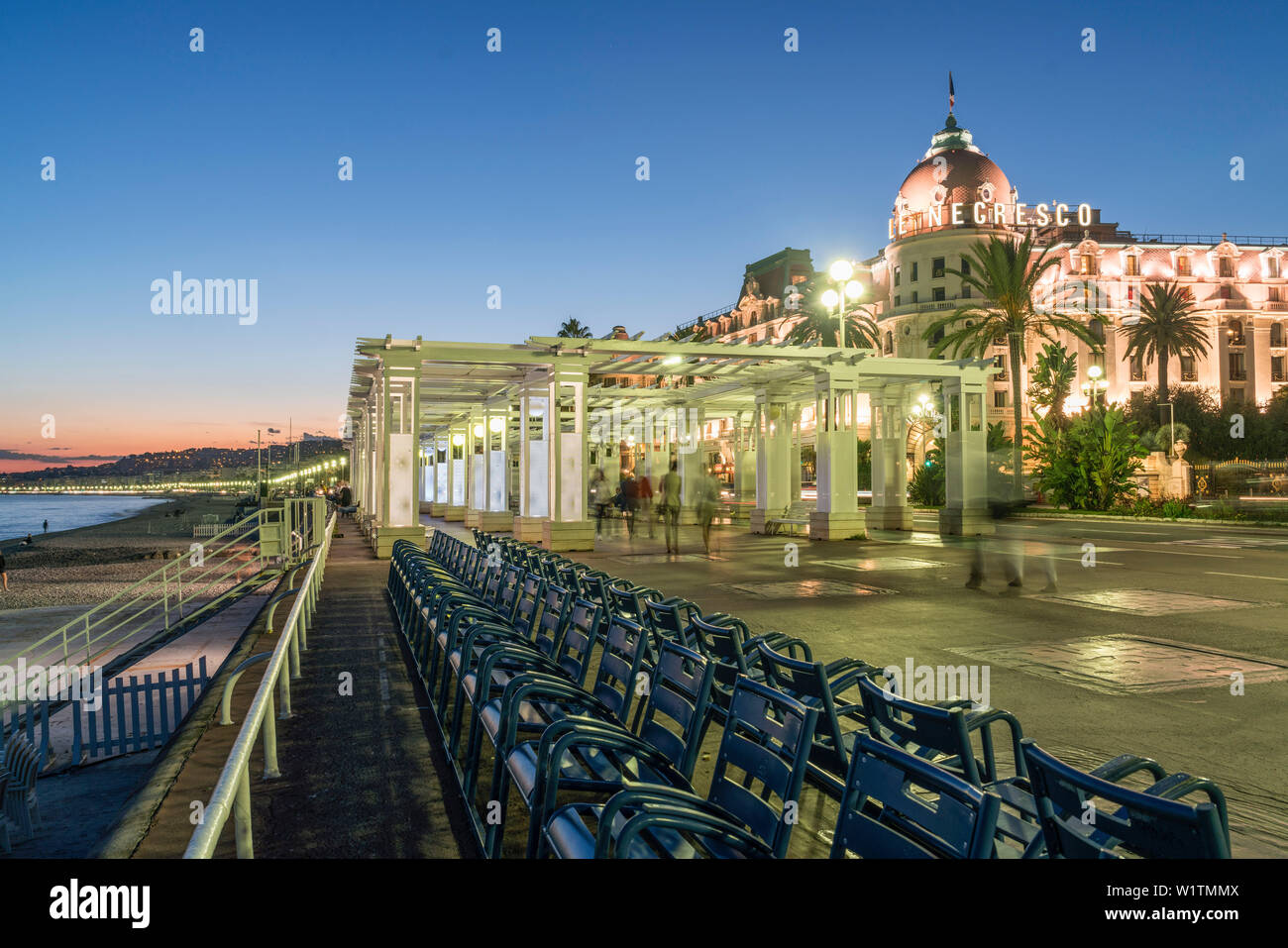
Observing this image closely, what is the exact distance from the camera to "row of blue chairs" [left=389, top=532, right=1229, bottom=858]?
2223 mm

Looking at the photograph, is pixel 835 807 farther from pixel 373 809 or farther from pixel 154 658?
pixel 154 658

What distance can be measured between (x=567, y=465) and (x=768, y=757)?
54.6 ft

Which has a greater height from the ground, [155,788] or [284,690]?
[284,690]

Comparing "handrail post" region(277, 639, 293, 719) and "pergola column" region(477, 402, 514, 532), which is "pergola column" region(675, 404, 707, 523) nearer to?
"pergola column" region(477, 402, 514, 532)

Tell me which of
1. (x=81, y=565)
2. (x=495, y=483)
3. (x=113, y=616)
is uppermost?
(x=495, y=483)

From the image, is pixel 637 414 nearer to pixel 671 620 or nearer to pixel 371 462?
pixel 371 462

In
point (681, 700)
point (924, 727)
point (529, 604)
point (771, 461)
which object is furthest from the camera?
point (771, 461)

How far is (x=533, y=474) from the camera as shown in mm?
20406

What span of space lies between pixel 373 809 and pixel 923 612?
300 inches

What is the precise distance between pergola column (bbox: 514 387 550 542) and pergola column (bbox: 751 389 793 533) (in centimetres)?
741

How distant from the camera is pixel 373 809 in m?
4.24

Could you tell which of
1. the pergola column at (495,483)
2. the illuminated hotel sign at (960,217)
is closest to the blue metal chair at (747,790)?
the pergola column at (495,483)

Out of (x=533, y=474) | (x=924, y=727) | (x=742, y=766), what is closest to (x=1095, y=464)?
(x=533, y=474)

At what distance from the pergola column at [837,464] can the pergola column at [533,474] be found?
738 cm
